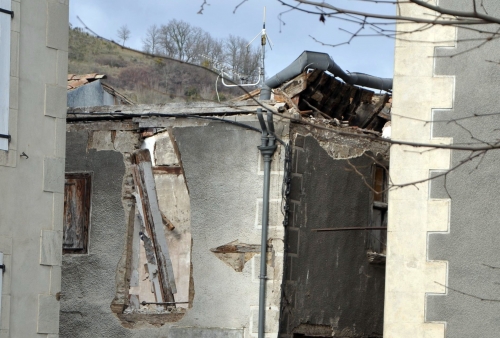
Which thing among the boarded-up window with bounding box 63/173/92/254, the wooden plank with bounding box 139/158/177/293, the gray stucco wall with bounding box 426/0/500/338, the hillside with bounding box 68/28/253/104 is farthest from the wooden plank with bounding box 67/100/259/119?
the hillside with bounding box 68/28/253/104

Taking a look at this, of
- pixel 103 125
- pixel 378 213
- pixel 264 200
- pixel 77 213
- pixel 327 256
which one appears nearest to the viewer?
pixel 264 200

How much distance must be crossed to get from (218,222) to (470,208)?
195 inches

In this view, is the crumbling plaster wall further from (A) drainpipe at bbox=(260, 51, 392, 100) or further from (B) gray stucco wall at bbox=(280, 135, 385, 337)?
(A) drainpipe at bbox=(260, 51, 392, 100)

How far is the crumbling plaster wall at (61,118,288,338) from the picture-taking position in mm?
11703

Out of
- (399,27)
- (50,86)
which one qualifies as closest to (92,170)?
(50,86)

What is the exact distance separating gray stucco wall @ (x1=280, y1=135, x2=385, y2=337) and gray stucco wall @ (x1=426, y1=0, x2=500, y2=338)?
428 cm

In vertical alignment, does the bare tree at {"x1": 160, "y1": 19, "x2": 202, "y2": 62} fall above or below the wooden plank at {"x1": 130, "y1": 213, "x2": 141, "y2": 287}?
above

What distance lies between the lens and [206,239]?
39.3 ft

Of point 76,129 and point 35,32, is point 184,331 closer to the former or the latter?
point 76,129

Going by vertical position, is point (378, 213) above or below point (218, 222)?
above

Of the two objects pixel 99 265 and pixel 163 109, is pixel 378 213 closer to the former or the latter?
pixel 163 109

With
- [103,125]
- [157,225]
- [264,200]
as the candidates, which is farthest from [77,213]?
[264,200]

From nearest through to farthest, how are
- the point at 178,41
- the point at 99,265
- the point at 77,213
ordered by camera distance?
the point at 99,265 → the point at 77,213 → the point at 178,41

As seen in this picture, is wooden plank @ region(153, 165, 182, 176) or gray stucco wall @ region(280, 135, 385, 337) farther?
wooden plank @ region(153, 165, 182, 176)
